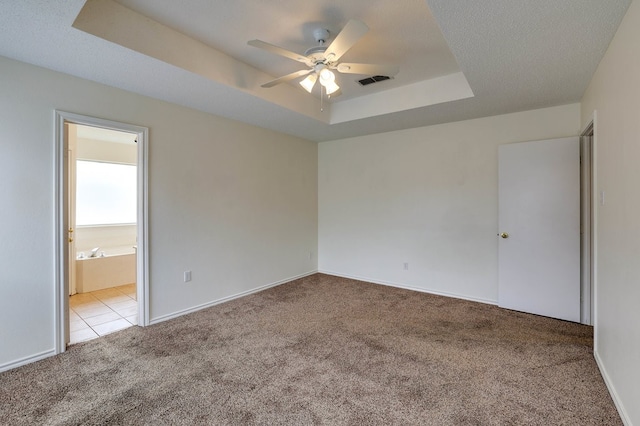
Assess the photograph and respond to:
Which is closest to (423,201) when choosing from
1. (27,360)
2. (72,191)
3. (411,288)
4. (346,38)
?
(411,288)

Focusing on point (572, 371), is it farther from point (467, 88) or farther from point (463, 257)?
point (467, 88)

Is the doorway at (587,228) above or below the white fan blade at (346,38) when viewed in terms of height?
below

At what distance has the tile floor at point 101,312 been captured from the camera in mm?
3029

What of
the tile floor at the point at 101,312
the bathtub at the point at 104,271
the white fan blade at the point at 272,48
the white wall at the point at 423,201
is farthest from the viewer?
the bathtub at the point at 104,271

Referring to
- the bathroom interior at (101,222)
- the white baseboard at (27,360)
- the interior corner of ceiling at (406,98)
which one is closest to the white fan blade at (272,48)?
the interior corner of ceiling at (406,98)

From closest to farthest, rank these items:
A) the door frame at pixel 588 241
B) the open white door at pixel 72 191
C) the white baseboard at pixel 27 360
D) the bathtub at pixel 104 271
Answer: the white baseboard at pixel 27 360, the door frame at pixel 588 241, the open white door at pixel 72 191, the bathtub at pixel 104 271

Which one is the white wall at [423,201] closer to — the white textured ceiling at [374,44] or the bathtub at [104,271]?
the white textured ceiling at [374,44]

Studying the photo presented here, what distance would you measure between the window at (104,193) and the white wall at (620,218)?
598cm

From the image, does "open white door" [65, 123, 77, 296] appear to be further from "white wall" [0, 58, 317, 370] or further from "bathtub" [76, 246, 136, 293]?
"white wall" [0, 58, 317, 370]

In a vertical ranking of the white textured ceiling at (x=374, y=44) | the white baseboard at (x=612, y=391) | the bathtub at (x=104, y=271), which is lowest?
the white baseboard at (x=612, y=391)

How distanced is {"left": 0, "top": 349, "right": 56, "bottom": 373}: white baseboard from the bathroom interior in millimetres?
1010

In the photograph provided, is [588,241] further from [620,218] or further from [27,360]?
[27,360]

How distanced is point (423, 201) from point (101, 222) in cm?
570

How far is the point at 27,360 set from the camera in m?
2.39
